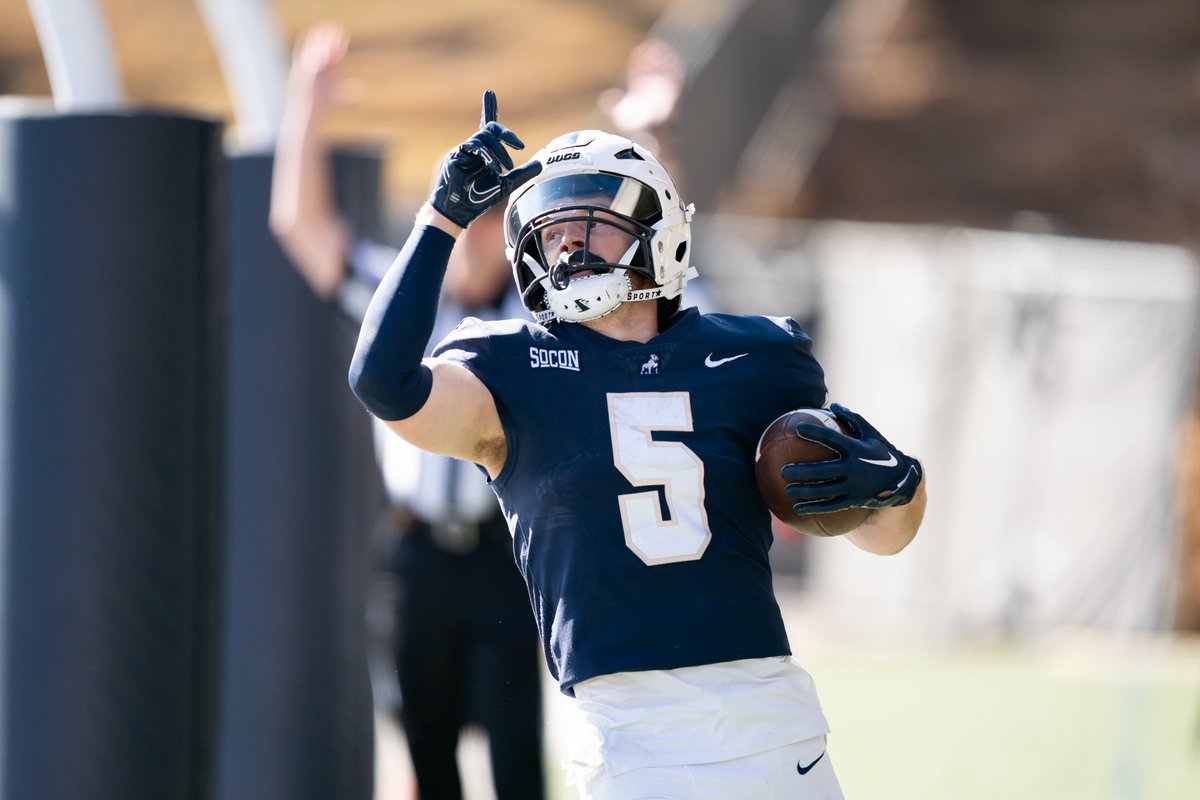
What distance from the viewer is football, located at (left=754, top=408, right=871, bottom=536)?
10.4 feet

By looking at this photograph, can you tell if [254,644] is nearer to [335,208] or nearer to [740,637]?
[335,208]

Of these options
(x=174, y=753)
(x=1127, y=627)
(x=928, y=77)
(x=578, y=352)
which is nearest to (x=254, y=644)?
(x=174, y=753)

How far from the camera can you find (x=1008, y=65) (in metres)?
20.9

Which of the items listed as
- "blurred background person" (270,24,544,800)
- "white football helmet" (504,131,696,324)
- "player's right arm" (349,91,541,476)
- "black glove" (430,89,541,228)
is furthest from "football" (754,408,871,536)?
"blurred background person" (270,24,544,800)

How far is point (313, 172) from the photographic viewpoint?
4863 millimetres

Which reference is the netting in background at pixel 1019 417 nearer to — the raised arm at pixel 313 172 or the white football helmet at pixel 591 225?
the raised arm at pixel 313 172

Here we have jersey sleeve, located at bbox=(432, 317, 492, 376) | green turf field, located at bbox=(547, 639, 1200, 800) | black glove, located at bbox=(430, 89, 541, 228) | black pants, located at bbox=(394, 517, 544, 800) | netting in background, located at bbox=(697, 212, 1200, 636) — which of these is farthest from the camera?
netting in background, located at bbox=(697, 212, 1200, 636)

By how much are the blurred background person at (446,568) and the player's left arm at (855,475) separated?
1.63m

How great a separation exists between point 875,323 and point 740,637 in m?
9.17

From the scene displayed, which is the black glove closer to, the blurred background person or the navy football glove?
the navy football glove

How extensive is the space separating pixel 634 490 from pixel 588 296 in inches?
15.5

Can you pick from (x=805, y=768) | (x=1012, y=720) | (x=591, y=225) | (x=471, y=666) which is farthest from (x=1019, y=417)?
(x=805, y=768)

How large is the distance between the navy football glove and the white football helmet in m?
0.46

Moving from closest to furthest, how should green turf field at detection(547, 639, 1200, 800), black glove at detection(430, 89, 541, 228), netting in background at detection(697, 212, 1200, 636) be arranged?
black glove at detection(430, 89, 541, 228)
green turf field at detection(547, 639, 1200, 800)
netting in background at detection(697, 212, 1200, 636)
